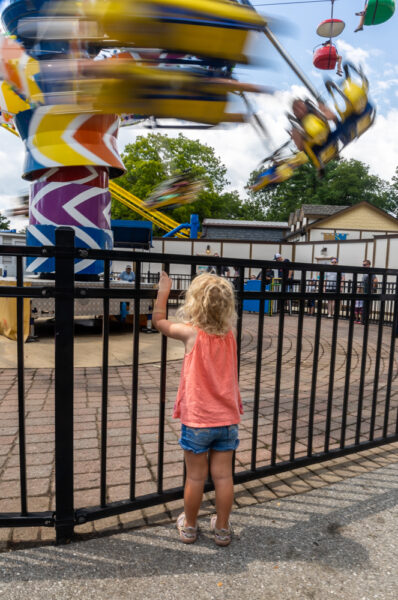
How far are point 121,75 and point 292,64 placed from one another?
99 centimetres

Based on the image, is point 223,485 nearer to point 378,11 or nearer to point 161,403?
point 161,403

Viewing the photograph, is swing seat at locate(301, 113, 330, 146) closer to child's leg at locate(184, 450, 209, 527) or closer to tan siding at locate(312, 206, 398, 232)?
child's leg at locate(184, 450, 209, 527)

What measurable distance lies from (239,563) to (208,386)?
812 mm

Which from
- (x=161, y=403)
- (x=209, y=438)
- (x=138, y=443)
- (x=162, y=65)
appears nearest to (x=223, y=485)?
(x=209, y=438)

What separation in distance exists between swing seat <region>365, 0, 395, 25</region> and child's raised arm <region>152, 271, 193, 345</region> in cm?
276

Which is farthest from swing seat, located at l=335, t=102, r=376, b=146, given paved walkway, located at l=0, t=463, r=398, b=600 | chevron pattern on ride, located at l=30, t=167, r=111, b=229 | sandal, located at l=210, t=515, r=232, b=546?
chevron pattern on ride, located at l=30, t=167, r=111, b=229

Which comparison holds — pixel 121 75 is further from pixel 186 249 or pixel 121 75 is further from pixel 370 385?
pixel 186 249

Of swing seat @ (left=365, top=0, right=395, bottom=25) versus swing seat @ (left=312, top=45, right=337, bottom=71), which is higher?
swing seat @ (left=365, top=0, right=395, bottom=25)

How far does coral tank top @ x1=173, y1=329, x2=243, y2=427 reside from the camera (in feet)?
6.76

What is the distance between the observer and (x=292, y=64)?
2.46 meters

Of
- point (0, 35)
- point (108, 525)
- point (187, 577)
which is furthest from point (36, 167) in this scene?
point (187, 577)

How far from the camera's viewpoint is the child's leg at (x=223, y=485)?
6.86 feet

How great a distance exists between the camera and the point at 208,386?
6.86 ft

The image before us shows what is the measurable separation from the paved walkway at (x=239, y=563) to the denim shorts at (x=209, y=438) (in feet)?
1.57
